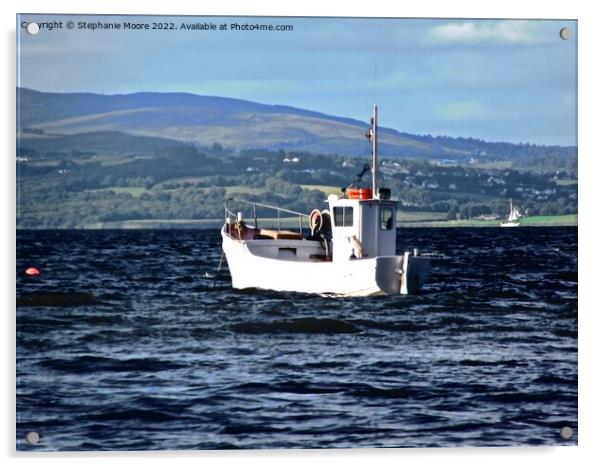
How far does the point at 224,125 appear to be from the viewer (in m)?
30.3

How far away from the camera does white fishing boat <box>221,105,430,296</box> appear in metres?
32.0

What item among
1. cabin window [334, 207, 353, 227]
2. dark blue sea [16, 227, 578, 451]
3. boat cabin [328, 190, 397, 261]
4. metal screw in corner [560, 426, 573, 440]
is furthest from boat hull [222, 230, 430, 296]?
metal screw in corner [560, 426, 573, 440]

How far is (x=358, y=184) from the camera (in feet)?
111

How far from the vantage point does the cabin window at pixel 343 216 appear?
33.3 meters

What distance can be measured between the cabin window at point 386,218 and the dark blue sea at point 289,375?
356 centimetres

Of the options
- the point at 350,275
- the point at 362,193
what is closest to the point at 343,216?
the point at 362,193

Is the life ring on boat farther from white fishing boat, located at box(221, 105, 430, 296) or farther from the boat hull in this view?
the boat hull

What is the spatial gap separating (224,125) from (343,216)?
440cm

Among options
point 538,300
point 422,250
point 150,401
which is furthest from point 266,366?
point 422,250

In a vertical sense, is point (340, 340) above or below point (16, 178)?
below

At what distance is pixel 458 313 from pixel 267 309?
3.82 m

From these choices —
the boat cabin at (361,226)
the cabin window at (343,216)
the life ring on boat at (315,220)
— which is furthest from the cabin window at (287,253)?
the cabin window at (343,216)

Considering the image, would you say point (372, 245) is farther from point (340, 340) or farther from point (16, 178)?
point (16, 178)

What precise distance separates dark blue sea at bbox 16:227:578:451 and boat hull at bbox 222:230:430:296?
1.67 meters
